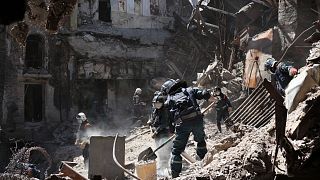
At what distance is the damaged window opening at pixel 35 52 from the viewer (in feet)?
67.3

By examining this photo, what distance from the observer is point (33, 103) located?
20.7m

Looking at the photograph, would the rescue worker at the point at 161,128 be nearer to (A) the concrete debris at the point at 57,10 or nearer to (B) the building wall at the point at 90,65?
(A) the concrete debris at the point at 57,10

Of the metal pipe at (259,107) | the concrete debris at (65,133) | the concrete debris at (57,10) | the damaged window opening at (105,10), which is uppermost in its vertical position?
the damaged window opening at (105,10)

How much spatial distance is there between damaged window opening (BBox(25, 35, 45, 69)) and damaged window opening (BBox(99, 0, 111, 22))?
12.1ft

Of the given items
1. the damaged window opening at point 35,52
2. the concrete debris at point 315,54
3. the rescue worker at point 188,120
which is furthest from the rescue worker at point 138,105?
the concrete debris at point 315,54

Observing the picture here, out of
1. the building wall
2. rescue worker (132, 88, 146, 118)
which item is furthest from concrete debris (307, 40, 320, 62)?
the building wall

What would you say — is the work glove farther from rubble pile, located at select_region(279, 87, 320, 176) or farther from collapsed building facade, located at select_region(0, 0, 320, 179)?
collapsed building facade, located at select_region(0, 0, 320, 179)

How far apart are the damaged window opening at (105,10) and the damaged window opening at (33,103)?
501 cm

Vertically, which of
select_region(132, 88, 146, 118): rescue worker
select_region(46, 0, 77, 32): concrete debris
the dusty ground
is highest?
select_region(46, 0, 77, 32): concrete debris

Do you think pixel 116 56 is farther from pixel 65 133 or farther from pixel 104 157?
Answer: pixel 104 157

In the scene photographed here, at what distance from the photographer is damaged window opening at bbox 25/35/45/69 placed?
20.5 meters

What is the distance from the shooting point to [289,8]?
12.0 m

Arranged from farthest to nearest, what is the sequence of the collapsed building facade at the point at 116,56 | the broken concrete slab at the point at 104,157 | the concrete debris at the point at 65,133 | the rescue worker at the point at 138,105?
the rescue worker at the point at 138,105 → the concrete debris at the point at 65,133 → the collapsed building facade at the point at 116,56 → the broken concrete slab at the point at 104,157

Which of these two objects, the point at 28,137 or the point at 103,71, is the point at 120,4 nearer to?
the point at 103,71
